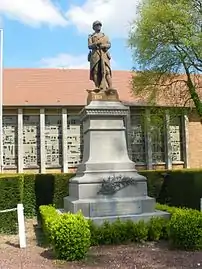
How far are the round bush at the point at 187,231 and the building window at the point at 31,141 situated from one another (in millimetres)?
21550

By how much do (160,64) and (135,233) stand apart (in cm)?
1535

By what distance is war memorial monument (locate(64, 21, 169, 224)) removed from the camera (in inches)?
404

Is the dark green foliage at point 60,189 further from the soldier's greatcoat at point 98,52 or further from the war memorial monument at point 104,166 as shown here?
the soldier's greatcoat at point 98,52

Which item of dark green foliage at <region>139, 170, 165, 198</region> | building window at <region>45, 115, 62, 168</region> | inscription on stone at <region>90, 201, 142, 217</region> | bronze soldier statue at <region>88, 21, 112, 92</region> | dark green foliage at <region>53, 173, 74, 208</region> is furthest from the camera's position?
building window at <region>45, 115, 62, 168</region>

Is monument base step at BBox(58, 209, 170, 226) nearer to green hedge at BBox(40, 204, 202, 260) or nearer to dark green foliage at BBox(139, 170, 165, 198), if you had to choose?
green hedge at BBox(40, 204, 202, 260)

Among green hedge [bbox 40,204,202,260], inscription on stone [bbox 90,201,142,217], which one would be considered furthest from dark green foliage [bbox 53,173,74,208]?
green hedge [bbox 40,204,202,260]

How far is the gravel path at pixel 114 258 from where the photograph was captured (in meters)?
7.02

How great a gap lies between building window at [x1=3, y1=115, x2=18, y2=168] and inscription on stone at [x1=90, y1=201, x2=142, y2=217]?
64.2ft

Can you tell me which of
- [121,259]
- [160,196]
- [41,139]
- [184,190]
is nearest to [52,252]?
[121,259]

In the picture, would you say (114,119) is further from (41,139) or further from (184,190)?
(41,139)

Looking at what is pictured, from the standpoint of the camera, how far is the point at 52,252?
8273 mm

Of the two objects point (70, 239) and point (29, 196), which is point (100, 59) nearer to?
point (70, 239)

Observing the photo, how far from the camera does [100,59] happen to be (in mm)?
11977

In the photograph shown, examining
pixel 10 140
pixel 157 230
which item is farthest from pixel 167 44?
pixel 157 230
